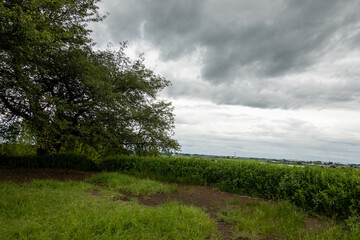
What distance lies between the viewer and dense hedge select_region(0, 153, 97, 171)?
41.4 feet

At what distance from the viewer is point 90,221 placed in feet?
13.2

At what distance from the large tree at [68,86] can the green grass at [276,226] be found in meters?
7.29

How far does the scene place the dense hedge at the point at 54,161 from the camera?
12634 millimetres

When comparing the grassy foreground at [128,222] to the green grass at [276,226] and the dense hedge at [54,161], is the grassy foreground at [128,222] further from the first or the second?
the dense hedge at [54,161]

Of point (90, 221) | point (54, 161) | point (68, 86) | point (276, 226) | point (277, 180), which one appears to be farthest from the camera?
point (54, 161)

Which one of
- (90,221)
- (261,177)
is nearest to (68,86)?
(90,221)

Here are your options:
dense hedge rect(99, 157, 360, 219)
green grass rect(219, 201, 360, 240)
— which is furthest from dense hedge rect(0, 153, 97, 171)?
green grass rect(219, 201, 360, 240)

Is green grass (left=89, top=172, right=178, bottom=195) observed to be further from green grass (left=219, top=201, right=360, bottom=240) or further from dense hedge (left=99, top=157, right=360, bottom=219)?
green grass (left=219, top=201, right=360, bottom=240)

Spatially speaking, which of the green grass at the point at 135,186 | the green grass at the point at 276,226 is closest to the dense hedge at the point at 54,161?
the green grass at the point at 135,186

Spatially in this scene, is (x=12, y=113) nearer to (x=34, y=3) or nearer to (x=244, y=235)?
(x=34, y=3)

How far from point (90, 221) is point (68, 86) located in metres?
8.89

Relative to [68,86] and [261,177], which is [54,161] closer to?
[68,86]

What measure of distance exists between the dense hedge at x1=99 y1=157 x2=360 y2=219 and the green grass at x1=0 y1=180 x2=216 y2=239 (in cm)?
366

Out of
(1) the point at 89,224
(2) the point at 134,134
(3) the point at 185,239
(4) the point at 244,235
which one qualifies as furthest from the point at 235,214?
(2) the point at 134,134
